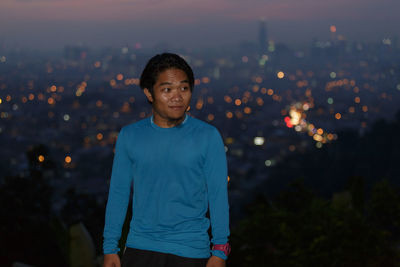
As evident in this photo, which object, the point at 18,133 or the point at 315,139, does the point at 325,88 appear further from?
the point at 18,133

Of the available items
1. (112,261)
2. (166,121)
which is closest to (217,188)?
(166,121)

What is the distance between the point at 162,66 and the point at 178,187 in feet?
2.12

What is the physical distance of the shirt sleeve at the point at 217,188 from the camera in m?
2.30

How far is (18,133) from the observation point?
74688mm

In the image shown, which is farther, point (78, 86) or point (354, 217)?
point (78, 86)

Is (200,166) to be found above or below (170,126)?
below

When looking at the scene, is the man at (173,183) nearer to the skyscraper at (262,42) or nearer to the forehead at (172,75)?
the forehead at (172,75)

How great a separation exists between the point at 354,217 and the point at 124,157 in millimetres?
6094

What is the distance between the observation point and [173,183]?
7.57 ft

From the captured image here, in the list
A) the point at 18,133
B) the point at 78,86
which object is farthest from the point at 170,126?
the point at 78,86

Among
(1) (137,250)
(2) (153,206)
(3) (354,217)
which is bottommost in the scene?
(3) (354,217)

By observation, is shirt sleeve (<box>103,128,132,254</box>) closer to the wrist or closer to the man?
the man

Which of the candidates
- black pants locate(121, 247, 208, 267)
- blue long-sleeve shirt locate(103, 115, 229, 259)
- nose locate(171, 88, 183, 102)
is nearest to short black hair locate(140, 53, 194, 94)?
nose locate(171, 88, 183, 102)

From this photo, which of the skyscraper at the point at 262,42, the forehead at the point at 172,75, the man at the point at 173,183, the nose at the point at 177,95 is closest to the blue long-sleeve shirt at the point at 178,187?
the man at the point at 173,183
